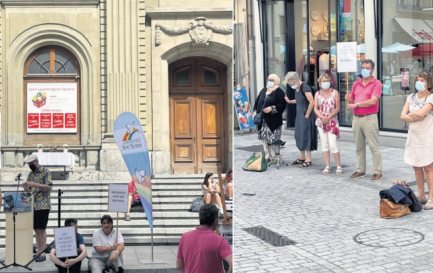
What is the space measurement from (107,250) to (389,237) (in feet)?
15.9

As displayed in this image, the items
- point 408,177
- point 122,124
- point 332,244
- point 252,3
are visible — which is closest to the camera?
point 332,244

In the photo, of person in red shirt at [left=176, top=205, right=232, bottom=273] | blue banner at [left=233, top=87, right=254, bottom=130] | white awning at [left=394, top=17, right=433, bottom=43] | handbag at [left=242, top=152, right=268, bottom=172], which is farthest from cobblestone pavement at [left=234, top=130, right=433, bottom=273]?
blue banner at [left=233, top=87, right=254, bottom=130]

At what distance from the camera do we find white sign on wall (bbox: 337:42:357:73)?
1522cm

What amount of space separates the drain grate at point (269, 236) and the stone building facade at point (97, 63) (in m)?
8.98

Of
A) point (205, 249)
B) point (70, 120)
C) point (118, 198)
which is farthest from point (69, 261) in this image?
point (70, 120)

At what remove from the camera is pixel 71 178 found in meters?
16.5

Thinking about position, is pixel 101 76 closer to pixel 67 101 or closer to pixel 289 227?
pixel 67 101

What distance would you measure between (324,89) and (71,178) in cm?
775

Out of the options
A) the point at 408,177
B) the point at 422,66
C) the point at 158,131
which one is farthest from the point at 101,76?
the point at 408,177

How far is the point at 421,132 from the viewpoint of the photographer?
8312 mm

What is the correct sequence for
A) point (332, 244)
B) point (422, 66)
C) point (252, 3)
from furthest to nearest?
1. point (252, 3)
2. point (422, 66)
3. point (332, 244)

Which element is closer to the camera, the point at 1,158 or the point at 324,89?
the point at 324,89

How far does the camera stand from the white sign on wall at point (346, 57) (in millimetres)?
15217

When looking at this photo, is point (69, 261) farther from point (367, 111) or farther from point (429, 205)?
point (429, 205)
